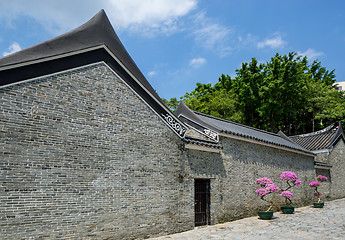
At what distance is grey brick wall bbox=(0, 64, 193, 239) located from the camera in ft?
18.3

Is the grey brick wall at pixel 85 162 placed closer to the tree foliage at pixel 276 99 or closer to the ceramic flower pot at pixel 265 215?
the ceramic flower pot at pixel 265 215

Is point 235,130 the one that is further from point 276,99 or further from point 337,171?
point 276,99

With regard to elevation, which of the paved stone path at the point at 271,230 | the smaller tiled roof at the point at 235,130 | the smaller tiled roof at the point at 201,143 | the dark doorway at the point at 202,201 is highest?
the smaller tiled roof at the point at 235,130

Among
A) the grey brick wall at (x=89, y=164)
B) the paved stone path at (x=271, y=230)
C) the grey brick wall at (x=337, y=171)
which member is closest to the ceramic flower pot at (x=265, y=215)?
the paved stone path at (x=271, y=230)

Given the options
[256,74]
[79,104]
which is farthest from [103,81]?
[256,74]

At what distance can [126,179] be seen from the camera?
7.30 m

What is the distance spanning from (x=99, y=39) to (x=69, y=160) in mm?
3578

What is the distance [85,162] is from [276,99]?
968 inches

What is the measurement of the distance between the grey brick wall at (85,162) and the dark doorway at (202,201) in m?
0.95

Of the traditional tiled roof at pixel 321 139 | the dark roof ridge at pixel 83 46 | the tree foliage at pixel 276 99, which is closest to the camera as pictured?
the dark roof ridge at pixel 83 46

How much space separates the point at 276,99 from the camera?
27281 mm

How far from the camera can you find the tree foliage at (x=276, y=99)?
2630 centimetres

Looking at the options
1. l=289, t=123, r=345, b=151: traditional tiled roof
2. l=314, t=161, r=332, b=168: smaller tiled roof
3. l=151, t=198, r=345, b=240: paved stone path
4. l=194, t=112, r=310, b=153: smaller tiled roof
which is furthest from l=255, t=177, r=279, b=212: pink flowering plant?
l=289, t=123, r=345, b=151: traditional tiled roof

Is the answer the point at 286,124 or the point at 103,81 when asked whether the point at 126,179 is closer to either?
the point at 103,81
